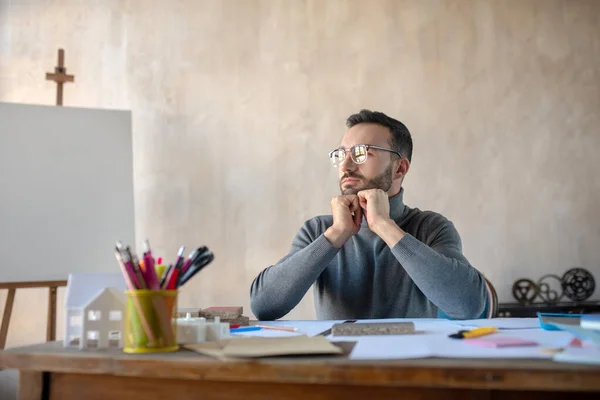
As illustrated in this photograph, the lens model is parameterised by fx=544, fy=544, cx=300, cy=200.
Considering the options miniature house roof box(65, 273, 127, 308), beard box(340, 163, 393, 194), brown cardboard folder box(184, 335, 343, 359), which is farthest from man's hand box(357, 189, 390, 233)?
miniature house roof box(65, 273, 127, 308)

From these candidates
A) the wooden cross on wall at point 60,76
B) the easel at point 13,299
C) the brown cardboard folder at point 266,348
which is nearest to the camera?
the brown cardboard folder at point 266,348

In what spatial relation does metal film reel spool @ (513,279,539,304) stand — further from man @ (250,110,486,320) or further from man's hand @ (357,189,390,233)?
man's hand @ (357,189,390,233)

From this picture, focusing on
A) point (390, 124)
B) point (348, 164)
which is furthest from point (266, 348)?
point (390, 124)

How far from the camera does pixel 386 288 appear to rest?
1.69 meters

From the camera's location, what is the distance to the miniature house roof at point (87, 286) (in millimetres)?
959

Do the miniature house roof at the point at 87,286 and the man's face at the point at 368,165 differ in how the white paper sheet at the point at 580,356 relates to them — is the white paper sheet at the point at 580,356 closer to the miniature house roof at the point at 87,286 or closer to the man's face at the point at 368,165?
the miniature house roof at the point at 87,286

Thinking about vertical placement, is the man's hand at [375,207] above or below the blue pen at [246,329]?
above

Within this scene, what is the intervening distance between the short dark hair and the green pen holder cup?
46.3 inches

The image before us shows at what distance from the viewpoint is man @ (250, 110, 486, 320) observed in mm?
1443

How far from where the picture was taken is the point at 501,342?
0.85 meters

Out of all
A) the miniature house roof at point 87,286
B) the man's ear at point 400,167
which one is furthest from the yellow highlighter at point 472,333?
the man's ear at point 400,167

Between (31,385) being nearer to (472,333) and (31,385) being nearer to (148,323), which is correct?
(148,323)

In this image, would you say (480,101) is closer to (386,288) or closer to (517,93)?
(517,93)

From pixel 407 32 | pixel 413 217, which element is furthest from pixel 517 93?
pixel 413 217
